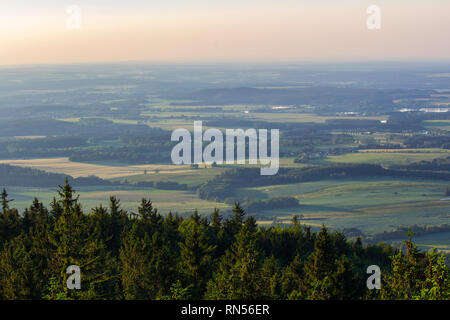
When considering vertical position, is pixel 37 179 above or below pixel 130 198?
Result: above

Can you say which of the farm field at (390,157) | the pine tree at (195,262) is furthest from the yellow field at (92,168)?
the pine tree at (195,262)

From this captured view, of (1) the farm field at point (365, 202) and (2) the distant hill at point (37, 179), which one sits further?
(2) the distant hill at point (37, 179)

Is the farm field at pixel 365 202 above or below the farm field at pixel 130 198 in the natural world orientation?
below

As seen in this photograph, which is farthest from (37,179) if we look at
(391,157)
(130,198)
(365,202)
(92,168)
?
(391,157)

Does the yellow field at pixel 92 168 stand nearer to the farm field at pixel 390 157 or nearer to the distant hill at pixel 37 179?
the distant hill at pixel 37 179

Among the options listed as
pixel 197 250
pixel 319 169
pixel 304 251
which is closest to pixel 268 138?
pixel 319 169

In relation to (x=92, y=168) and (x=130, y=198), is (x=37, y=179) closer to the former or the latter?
(x=92, y=168)

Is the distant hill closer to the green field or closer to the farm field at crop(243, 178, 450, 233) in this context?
the farm field at crop(243, 178, 450, 233)
